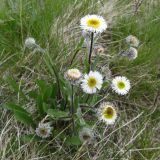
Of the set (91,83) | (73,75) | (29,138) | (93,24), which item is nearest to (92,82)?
(91,83)

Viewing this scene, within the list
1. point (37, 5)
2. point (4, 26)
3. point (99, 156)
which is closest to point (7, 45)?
point (4, 26)

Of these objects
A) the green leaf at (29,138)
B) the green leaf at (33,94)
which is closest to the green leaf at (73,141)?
the green leaf at (29,138)

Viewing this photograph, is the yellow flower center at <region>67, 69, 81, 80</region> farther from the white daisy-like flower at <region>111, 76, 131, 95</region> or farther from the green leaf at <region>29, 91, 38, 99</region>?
the green leaf at <region>29, 91, 38, 99</region>

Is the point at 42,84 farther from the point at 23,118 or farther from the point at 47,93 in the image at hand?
the point at 23,118

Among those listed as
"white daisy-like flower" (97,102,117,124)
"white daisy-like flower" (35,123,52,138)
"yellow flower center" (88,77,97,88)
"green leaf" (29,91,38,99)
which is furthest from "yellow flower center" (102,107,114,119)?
"green leaf" (29,91,38,99)

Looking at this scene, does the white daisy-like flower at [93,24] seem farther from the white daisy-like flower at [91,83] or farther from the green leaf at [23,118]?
the green leaf at [23,118]

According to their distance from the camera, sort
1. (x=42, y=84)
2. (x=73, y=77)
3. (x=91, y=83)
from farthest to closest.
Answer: (x=42, y=84)
(x=91, y=83)
(x=73, y=77)

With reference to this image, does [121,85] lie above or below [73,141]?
above
